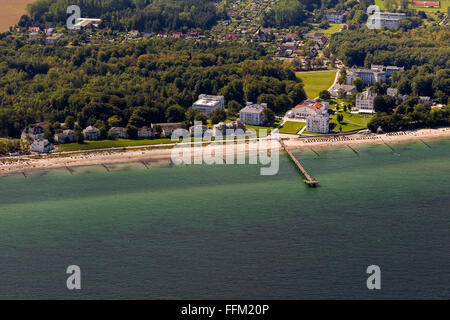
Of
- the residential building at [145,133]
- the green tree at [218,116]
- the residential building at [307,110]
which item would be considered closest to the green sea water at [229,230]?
the residential building at [145,133]

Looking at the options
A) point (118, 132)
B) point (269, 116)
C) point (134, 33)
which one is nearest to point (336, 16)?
point (134, 33)

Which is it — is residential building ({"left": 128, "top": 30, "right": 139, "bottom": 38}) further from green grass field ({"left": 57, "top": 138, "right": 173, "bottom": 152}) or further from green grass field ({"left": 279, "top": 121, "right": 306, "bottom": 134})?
green grass field ({"left": 57, "top": 138, "right": 173, "bottom": 152})

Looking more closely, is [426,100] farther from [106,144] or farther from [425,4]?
[425,4]

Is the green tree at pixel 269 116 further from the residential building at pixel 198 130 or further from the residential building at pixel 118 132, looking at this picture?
the residential building at pixel 118 132

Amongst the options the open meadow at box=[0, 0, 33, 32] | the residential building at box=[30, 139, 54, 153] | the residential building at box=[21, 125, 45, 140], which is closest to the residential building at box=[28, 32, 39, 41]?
the open meadow at box=[0, 0, 33, 32]

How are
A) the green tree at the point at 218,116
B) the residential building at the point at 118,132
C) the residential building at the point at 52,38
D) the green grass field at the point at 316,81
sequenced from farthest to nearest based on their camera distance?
the residential building at the point at 52,38 < the green grass field at the point at 316,81 < the green tree at the point at 218,116 < the residential building at the point at 118,132

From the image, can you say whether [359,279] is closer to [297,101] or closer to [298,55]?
[297,101]
